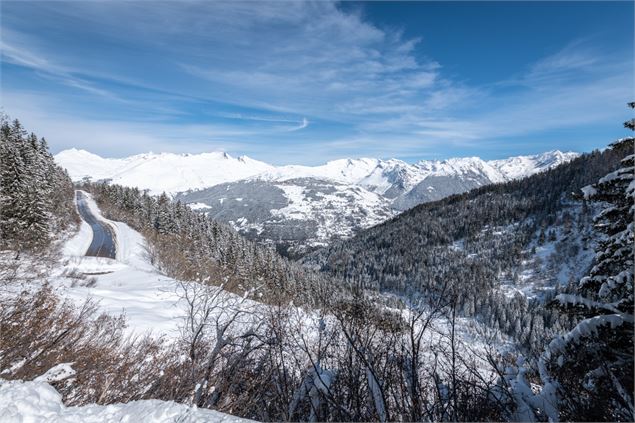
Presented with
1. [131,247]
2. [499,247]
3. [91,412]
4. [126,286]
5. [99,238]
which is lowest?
[499,247]

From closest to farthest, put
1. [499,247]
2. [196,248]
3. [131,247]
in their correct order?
1. [131,247]
2. [196,248]
3. [499,247]

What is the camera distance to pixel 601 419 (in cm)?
430

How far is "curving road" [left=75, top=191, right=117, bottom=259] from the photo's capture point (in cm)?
4247

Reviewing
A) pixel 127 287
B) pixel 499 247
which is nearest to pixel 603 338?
pixel 127 287

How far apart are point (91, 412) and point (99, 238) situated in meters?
55.6

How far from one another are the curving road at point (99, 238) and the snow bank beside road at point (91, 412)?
1700 inches

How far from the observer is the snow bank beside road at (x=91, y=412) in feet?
14.0

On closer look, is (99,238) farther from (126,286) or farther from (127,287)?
(127,287)

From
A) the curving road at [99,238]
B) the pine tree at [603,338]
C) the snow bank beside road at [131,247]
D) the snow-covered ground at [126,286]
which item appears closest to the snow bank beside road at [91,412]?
the pine tree at [603,338]

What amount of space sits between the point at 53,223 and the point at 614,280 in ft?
191

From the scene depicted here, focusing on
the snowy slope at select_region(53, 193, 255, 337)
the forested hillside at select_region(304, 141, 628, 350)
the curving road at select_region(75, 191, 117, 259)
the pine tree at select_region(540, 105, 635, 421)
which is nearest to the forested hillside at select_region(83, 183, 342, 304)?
the snowy slope at select_region(53, 193, 255, 337)

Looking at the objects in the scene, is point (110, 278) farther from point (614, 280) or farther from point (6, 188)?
point (614, 280)

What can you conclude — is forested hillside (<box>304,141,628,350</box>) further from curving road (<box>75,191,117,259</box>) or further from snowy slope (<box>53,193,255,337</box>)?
snowy slope (<box>53,193,255,337</box>)

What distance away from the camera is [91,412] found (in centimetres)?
442
